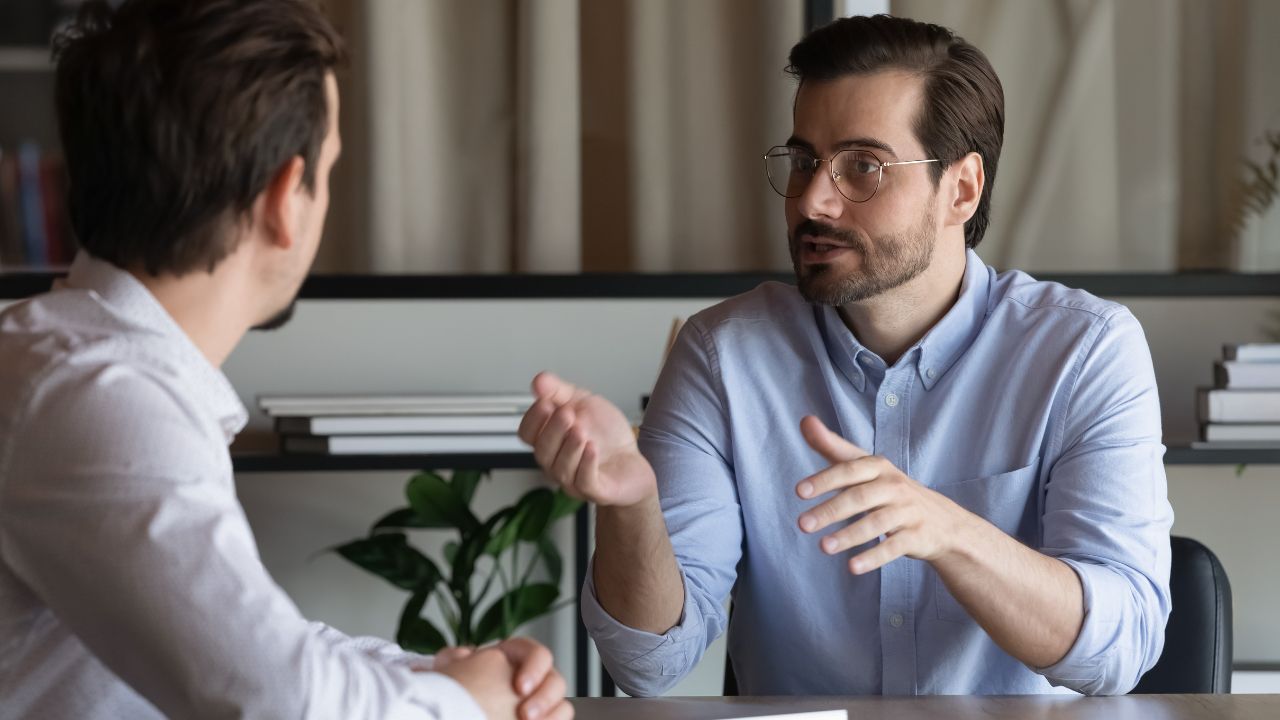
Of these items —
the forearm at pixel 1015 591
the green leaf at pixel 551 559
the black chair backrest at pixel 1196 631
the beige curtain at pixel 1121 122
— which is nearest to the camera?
the forearm at pixel 1015 591

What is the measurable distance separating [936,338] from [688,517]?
0.38 m

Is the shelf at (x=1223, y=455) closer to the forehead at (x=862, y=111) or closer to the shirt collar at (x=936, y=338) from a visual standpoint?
the shirt collar at (x=936, y=338)

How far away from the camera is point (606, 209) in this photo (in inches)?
117

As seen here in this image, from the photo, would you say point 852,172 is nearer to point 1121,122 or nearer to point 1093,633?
point 1093,633

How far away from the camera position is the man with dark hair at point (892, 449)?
134 cm

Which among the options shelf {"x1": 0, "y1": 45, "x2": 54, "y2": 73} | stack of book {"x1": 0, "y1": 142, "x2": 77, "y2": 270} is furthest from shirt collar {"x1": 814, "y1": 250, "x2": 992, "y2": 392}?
shelf {"x1": 0, "y1": 45, "x2": 54, "y2": 73}

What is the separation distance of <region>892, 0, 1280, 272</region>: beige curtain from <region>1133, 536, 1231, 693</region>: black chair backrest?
1.51m

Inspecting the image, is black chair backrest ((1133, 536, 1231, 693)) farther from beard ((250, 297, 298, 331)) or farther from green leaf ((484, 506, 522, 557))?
green leaf ((484, 506, 522, 557))

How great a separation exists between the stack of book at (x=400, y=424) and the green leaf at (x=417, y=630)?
0.33m

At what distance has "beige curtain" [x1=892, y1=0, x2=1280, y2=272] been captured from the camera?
9.51 ft

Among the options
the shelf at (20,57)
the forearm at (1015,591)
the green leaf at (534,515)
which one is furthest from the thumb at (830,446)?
the shelf at (20,57)

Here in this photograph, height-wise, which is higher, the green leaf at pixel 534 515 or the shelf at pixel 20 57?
the shelf at pixel 20 57

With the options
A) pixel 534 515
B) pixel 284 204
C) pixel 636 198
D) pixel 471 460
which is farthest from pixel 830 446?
pixel 636 198

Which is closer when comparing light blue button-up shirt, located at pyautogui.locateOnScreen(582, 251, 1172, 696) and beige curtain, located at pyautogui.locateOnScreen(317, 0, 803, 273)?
light blue button-up shirt, located at pyautogui.locateOnScreen(582, 251, 1172, 696)
